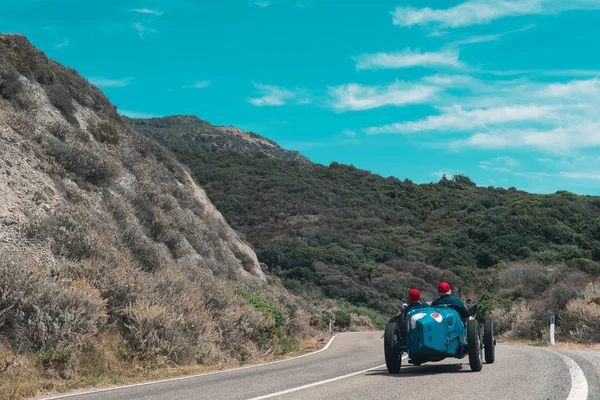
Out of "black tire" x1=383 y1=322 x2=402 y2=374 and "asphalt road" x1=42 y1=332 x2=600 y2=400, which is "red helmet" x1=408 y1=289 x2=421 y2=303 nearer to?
"black tire" x1=383 y1=322 x2=402 y2=374

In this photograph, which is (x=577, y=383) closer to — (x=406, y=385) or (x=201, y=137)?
(x=406, y=385)

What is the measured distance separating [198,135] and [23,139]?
114883 millimetres

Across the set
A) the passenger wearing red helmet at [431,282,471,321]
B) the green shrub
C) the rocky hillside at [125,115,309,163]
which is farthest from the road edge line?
the rocky hillside at [125,115,309,163]

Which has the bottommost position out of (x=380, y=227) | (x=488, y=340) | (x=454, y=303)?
(x=488, y=340)

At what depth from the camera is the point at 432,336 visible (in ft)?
30.0

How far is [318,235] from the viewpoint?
2751 inches

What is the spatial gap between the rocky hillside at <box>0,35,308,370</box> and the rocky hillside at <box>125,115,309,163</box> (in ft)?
260

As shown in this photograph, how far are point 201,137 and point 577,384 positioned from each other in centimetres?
12388

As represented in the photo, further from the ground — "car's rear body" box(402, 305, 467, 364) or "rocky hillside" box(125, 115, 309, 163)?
"rocky hillside" box(125, 115, 309, 163)

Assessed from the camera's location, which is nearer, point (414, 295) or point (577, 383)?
point (577, 383)

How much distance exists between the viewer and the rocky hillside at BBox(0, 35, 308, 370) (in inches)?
436

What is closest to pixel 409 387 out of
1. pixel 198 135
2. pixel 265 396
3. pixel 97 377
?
pixel 265 396

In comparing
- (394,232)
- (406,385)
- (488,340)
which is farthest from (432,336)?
(394,232)

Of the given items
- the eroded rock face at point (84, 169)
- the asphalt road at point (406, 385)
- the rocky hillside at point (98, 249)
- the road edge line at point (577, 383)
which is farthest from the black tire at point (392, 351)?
the eroded rock face at point (84, 169)
